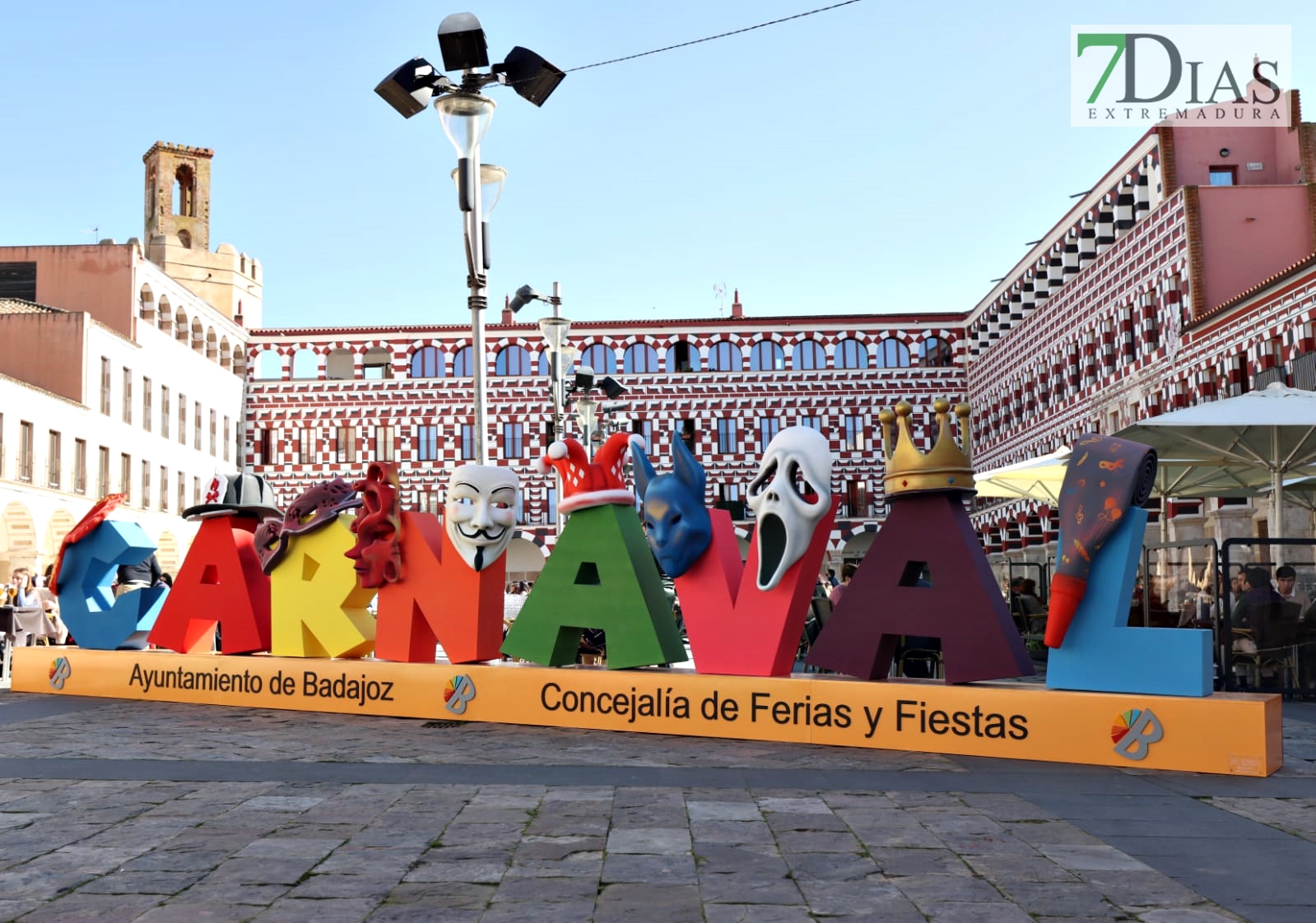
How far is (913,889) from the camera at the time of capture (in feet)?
15.7

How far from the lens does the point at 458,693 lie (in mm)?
10328

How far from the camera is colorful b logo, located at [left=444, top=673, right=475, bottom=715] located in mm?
10289

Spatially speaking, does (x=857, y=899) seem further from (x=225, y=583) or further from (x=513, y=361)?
(x=513, y=361)

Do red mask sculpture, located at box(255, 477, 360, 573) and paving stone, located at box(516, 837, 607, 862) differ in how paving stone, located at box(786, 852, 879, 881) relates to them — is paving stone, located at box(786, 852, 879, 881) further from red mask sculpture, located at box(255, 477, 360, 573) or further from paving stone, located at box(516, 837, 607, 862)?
red mask sculpture, located at box(255, 477, 360, 573)


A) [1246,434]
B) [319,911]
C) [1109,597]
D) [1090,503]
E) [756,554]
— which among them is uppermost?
[1246,434]

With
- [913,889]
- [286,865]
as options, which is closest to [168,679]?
[286,865]

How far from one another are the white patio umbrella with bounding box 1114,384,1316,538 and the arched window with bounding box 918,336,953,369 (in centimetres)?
3473

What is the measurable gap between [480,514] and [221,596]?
11.1ft

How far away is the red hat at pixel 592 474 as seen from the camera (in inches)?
398

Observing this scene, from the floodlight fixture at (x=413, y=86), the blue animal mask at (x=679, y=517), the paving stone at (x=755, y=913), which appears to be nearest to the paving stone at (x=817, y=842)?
the paving stone at (x=755, y=913)

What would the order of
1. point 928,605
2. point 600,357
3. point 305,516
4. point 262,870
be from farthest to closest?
point 600,357, point 305,516, point 928,605, point 262,870

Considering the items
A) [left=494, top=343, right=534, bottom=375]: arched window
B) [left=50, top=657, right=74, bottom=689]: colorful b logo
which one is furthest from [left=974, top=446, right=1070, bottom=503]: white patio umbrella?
[left=494, top=343, right=534, bottom=375]: arched window

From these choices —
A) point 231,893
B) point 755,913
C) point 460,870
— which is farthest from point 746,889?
point 231,893

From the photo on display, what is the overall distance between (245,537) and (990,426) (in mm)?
36038
